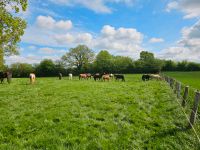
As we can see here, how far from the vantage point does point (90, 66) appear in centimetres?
10406

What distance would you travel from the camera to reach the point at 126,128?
948 centimetres

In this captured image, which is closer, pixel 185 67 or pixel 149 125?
pixel 149 125

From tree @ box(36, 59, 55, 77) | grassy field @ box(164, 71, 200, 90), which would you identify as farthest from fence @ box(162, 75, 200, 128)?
tree @ box(36, 59, 55, 77)

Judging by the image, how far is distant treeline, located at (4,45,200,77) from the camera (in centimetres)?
9919

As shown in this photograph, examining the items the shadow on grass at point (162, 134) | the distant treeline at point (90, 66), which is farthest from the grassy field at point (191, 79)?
the distant treeline at point (90, 66)

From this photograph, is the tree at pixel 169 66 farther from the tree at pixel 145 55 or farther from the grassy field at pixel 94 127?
the grassy field at pixel 94 127

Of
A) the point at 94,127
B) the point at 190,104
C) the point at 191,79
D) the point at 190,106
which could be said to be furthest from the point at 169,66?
the point at 94,127

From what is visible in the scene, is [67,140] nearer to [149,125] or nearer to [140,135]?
[140,135]

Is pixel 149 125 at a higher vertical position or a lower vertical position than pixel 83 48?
lower

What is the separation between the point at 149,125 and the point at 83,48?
109m

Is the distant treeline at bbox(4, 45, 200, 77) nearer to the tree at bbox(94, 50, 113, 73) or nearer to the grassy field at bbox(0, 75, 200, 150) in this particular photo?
the tree at bbox(94, 50, 113, 73)

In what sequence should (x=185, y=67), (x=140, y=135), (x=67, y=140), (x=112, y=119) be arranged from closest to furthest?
→ (x=67, y=140), (x=140, y=135), (x=112, y=119), (x=185, y=67)

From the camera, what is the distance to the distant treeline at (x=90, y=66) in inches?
3905

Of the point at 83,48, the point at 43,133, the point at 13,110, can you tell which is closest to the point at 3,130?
the point at 43,133
